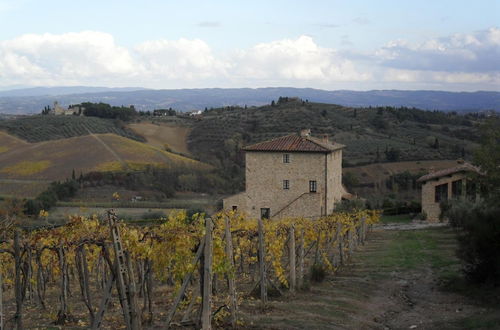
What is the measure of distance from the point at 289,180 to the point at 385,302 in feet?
77.2

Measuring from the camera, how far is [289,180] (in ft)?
121

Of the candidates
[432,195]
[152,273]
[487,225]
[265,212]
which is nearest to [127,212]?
[265,212]

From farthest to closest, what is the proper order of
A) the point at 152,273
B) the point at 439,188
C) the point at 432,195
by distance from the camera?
the point at 432,195 < the point at 439,188 < the point at 152,273

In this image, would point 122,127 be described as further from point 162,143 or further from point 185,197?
point 185,197

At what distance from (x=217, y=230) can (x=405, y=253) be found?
10.1 metres

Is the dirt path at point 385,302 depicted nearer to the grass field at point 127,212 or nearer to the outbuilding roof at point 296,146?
the outbuilding roof at point 296,146

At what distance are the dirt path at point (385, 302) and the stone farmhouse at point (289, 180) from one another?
49.5ft

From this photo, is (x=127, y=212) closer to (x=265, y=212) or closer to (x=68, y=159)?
(x=265, y=212)

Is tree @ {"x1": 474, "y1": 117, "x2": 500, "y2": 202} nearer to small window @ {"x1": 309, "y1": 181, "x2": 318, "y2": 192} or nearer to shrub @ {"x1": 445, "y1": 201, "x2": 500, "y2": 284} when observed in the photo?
shrub @ {"x1": 445, "y1": 201, "x2": 500, "y2": 284}

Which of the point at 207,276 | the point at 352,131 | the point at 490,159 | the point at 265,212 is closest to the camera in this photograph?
the point at 207,276

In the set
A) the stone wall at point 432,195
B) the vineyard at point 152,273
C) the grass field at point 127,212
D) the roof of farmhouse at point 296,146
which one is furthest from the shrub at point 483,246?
the grass field at point 127,212

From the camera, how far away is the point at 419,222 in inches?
1416

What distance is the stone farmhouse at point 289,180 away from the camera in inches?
1416

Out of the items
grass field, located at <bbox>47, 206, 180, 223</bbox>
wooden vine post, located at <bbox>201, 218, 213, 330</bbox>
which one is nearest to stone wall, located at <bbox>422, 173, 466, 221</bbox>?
grass field, located at <bbox>47, 206, 180, 223</bbox>
